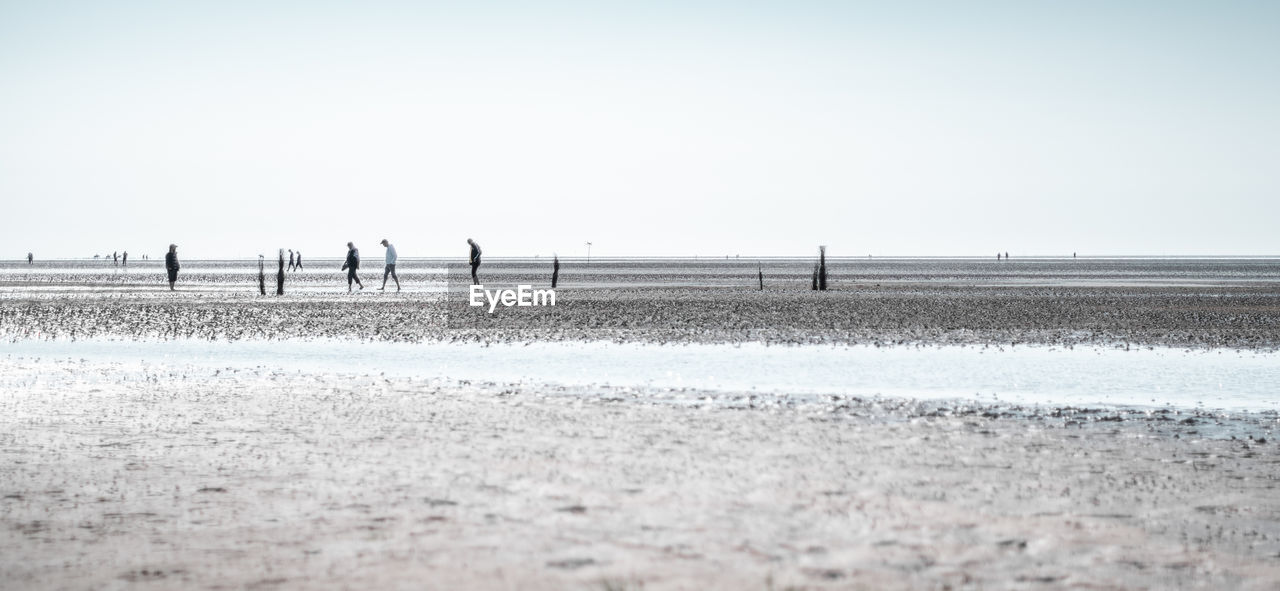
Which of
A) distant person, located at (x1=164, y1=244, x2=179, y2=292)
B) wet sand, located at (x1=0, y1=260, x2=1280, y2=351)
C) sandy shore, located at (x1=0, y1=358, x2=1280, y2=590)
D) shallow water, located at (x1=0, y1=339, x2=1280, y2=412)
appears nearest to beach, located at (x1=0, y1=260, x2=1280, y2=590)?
sandy shore, located at (x1=0, y1=358, x2=1280, y2=590)

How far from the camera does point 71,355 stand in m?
18.6

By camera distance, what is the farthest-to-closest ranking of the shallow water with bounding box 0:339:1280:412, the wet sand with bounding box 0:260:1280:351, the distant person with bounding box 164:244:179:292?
the distant person with bounding box 164:244:179:292, the wet sand with bounding box 0:260:1280:351, the shallow water with bounding box 0:339:1280:412

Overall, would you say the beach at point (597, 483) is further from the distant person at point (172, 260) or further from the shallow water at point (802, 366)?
the distant person at point (172, 260)

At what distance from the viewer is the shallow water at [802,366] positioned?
14.0 meters

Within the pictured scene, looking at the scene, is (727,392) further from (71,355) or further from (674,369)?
(71,355)

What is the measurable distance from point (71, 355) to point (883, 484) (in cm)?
1484

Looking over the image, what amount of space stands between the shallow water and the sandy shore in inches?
83.8

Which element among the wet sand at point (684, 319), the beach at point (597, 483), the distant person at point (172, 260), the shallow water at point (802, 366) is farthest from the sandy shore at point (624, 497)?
the distant person at point (172, 260)

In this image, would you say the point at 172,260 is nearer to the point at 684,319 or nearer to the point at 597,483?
the point at 684,319

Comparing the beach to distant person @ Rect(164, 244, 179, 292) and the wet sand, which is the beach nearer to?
the wet sand

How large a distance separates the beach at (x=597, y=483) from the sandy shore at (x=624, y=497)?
0.09 ft

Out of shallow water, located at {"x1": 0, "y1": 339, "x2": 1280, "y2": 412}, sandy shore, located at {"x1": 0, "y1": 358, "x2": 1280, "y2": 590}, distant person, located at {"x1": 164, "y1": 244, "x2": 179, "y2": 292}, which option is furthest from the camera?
distant person, located at {"x1": 164, "y1": 244, "x2": 179, "y2": 292}

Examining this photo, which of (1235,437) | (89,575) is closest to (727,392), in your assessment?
(1235,437)

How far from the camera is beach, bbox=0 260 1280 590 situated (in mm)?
5902
